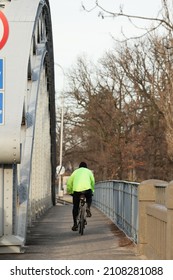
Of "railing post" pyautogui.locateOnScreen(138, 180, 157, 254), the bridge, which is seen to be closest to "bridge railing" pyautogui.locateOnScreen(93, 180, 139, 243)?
the bridge

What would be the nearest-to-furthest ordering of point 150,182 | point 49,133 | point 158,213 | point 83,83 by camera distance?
point 158,213
point 150,182
point 49,133
point 83,83

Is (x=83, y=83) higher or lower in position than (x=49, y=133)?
higher

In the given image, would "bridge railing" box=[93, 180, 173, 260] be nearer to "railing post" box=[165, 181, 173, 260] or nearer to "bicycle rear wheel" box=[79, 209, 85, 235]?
"railing post" box=[165, 181, 173, 260]

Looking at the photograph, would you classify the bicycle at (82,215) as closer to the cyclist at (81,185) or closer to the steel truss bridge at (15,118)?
the cyclist at (81,185)

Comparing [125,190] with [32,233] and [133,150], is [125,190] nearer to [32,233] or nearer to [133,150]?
[32,233]

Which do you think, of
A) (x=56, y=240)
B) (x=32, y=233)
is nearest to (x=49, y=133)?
(x=32, y=233)

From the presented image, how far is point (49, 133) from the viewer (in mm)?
35844

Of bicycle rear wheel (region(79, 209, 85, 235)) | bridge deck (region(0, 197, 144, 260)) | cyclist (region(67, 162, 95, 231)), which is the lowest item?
bridge deck (region(0, 197, 144, 260))

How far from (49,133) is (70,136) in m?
33.2

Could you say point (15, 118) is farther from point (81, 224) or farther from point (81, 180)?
point (81, 180)

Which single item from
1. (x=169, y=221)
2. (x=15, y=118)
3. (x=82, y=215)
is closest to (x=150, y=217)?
(x=15, y=118)

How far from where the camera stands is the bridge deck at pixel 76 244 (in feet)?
44.8

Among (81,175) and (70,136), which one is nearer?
(81,175)

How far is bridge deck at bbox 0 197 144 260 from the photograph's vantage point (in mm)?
13641
